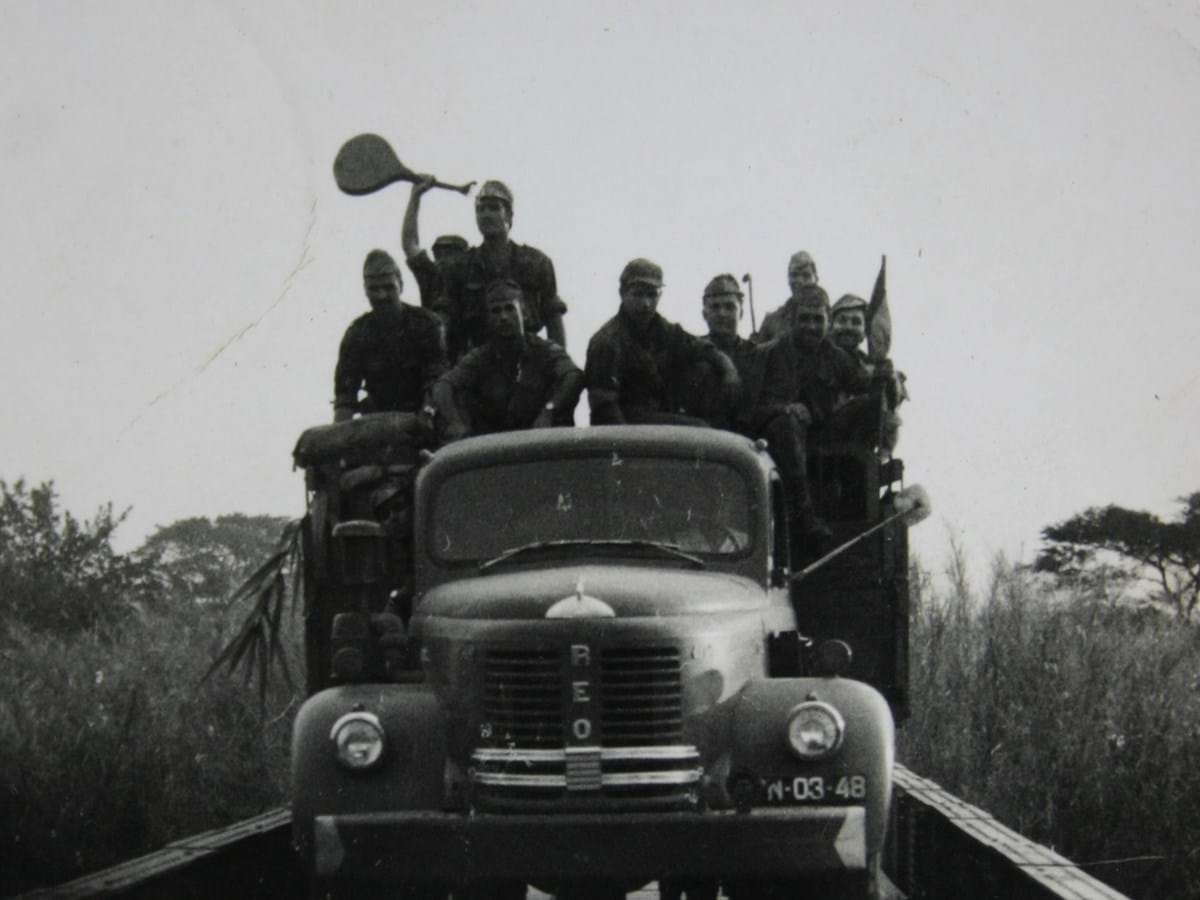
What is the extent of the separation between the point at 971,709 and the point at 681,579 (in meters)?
6.68

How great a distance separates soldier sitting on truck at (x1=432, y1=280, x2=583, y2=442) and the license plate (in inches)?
111

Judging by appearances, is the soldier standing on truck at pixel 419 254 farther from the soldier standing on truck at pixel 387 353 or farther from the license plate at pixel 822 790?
the license plate at pixel 822 790

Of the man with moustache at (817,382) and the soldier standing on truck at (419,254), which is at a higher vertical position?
the soldier standing on truck at (419,254)

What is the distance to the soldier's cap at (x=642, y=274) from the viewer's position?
9203 millimetres

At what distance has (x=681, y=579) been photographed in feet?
22.7

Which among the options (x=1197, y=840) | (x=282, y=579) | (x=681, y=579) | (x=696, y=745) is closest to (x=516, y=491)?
(x=681, y=579)

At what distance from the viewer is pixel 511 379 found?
8977 millimetres

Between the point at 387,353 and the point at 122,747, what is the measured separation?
3.36 metres

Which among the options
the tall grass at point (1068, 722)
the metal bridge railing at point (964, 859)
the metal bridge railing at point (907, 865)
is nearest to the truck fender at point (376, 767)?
the metal bridge railing at point (907, 865)

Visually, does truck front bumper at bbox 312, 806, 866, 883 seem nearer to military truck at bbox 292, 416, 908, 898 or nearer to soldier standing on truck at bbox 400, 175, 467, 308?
military truck at bbox 292, 416, 908, 898

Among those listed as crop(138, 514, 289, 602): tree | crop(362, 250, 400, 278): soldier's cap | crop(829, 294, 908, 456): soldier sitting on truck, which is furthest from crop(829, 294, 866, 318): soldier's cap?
crop(138, 514, 289, 602): tree

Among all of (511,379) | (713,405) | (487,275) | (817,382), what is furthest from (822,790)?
(487,275)

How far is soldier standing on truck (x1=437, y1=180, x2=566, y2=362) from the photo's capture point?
→ 35.0 feet

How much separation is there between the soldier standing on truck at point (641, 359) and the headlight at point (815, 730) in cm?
265
